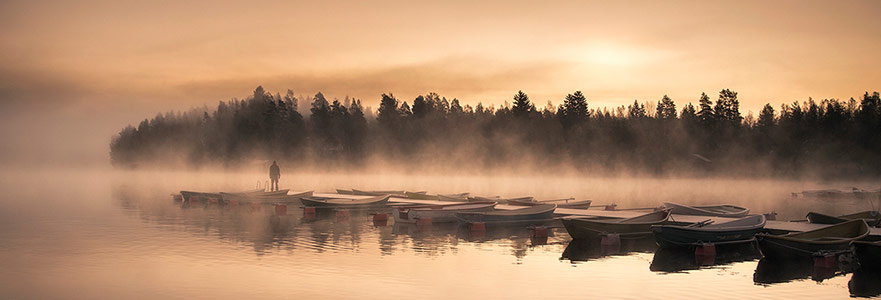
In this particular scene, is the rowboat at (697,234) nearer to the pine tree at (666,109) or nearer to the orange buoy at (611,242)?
the orange buoy at (611,242)

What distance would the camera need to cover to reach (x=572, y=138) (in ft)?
461

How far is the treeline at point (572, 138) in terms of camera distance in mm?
121000

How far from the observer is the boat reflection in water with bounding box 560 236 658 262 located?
27.1m

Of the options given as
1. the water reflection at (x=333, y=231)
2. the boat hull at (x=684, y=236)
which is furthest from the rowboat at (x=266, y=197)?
the boat hull at (x=684, y=236)

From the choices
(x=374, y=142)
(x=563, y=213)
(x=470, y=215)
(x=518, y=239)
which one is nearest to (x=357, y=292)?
(x=518, y=239)

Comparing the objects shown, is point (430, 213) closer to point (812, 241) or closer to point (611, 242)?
point (611, 242)

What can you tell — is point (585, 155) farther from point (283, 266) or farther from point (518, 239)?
point (283, 266)

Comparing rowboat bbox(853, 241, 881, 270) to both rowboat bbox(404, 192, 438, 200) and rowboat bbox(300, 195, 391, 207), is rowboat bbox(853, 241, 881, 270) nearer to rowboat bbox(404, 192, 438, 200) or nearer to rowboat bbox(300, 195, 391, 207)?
rowboat bbox(300, 195, 391, 207)

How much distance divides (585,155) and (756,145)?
1126 inches

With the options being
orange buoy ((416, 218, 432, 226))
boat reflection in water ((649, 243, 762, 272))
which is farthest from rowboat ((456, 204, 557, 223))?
boat reflection in water ((649, 243, 762, 272))

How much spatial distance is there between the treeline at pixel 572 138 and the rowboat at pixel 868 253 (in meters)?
101

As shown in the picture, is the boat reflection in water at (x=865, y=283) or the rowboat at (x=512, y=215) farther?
the rowboat at (x=512, y=215)

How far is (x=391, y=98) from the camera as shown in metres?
167

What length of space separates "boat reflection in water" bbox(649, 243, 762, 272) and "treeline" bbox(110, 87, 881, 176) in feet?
323
